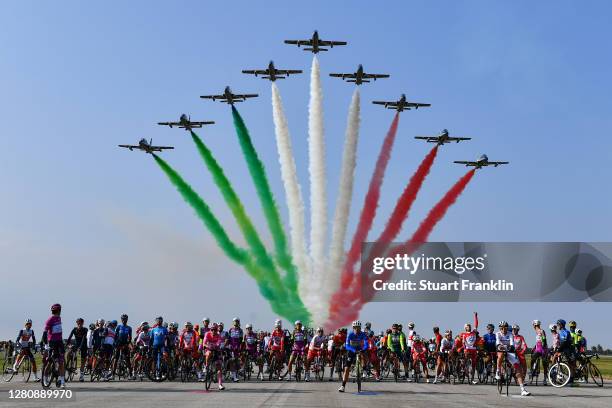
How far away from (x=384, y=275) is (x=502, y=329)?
30927 millimetres

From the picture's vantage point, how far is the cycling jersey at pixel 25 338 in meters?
26.0

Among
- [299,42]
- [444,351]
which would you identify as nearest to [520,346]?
[444,351]

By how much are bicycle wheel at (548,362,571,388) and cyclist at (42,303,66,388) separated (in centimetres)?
1704

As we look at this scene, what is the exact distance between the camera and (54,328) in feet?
66.1

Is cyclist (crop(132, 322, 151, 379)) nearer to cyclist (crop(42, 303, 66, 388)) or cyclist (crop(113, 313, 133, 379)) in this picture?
cyclist (crop(113, 313, 133, 379))

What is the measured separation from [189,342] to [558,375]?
46.7 ft

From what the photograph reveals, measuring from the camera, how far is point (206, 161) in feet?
180

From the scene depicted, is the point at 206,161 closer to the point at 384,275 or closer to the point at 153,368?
the point at 384,275

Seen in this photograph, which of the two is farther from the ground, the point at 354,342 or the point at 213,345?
the point at 354,342

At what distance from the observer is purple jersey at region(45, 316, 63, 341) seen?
20016 millimetres

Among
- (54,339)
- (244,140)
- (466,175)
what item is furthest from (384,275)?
(54,339)

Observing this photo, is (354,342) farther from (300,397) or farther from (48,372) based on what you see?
(48,372)

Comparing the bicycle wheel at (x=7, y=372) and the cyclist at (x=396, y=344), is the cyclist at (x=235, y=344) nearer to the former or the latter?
the cyclist at (x=396, y=344)

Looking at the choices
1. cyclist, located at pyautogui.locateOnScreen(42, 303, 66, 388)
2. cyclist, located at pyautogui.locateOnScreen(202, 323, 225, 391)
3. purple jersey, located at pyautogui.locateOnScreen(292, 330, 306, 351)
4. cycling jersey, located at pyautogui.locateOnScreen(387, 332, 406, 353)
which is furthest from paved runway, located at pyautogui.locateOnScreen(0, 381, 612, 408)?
cycling jersey, located at pyautogui.locateOnScreen(387, 332, 406, 353)
